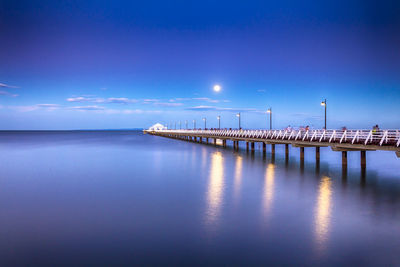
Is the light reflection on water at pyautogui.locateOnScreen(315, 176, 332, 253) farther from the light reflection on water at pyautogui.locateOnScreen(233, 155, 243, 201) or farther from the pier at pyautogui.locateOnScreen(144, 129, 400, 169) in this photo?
the light reflection on water at pyautogui.locateOnScreen(233, 155, 243, 201)

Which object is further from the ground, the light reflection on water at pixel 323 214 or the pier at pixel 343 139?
the pier at pixel 343 139

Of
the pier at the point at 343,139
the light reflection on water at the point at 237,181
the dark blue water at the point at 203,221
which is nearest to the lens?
the dark blue water at the point at 203,221

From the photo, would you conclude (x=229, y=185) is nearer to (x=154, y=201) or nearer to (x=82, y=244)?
(x=154, y=201)

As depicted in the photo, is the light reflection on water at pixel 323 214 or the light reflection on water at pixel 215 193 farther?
the light reflection on water at pixel 215 193

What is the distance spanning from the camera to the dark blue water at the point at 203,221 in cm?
972

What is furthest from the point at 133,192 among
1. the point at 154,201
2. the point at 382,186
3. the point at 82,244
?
the point at 382,186

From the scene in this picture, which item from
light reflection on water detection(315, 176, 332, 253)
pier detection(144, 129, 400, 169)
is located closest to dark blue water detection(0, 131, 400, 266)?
light reflection on water detection(315, 176, 332, 253)

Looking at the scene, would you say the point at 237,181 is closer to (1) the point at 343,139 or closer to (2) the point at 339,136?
(1) the point at 343,139

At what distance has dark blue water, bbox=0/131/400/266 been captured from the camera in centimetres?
972

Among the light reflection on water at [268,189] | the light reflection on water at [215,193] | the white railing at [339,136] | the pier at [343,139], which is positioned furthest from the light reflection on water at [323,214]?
the light reflection on water at [215,193]

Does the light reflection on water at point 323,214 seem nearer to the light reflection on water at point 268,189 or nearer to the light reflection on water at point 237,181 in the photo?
the light reflection on water at point 268,189

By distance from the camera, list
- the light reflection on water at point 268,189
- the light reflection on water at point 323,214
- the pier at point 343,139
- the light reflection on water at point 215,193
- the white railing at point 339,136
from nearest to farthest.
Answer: the light reflection on water at point 323,214, the light reflection on water at point 215,193, the light reflection on water at point 268,189, the pier at point 343,139, the white railing at point 339,136

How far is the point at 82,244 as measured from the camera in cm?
1054

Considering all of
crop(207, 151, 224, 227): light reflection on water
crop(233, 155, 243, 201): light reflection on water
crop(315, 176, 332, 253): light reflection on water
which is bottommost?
crop(207, 151, 224, 227): light reflection on water
